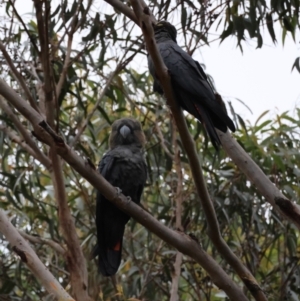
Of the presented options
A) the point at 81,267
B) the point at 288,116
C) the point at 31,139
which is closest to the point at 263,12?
the point at 288,116

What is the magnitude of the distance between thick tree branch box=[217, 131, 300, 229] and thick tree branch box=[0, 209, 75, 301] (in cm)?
75

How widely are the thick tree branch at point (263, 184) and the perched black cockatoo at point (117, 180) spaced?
2.01ft

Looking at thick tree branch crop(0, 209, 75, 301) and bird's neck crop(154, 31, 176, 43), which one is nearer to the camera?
thick tree branch crop(0, 209, 75, 301)

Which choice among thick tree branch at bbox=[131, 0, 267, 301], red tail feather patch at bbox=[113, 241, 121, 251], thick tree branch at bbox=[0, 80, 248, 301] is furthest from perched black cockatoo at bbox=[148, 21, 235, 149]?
red tail feather patch at bbox=[113, 241, 121, 251]

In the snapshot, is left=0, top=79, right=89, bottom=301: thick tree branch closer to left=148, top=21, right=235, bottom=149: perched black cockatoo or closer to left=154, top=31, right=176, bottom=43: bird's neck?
left=148, top=21, right=235, bottom=149: perched black cockatoo

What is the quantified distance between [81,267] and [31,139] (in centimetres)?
58

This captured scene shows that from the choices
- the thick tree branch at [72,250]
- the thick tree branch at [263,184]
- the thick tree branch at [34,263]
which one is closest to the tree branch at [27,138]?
the thick tree branch at [72,250]

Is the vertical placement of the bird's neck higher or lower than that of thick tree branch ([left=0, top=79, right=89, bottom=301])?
higher

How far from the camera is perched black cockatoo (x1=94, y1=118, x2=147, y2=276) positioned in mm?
2930

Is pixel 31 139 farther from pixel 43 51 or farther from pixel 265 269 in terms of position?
pixel 265 269

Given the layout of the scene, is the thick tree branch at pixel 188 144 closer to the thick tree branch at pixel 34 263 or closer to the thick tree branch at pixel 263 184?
the thick tree branch at pixel 263 184

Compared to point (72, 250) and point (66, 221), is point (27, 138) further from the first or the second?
point (72, 250)

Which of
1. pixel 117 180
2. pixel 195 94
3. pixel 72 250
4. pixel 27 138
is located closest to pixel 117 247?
pixel 72 250

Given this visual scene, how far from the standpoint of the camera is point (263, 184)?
2523 millimetres
